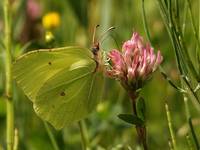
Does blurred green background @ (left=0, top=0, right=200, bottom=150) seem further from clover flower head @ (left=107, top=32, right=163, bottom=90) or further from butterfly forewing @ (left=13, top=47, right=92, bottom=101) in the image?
clover flower head @ (left=107, top=32, right=163, bottom=90)

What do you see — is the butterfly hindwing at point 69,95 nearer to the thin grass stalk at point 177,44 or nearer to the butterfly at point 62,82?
the butterfly at point 62,82

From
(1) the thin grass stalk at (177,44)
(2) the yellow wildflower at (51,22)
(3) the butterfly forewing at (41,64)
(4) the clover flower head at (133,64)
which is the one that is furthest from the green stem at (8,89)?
(2) the yellow wildflower at (51,22)

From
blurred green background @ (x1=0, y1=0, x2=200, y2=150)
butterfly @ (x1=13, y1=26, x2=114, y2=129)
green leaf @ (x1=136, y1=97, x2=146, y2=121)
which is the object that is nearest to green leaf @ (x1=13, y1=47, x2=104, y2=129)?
butterfly @ (x1=13, y1=26, x2=114, y2=129)

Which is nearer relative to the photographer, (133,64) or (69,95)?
(133,64)

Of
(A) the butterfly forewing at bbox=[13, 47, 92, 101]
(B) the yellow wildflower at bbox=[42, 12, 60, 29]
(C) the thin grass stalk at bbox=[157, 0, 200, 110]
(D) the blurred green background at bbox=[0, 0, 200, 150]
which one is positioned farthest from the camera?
(B) the yellow wildflower at bbox=[42, 12, 60, 29]

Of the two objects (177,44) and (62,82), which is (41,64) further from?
(177,44)

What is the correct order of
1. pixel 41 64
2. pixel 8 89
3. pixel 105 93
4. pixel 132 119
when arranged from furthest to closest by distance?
pixel 105 93 < pixel 41 64 < pixel 8 89 < pixel 132 119

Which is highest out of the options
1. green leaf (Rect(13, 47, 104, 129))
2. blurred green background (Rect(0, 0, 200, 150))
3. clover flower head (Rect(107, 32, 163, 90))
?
clover flower head (Rect(107, 32, 163, 90))

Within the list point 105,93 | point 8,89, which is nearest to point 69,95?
point 8,89
